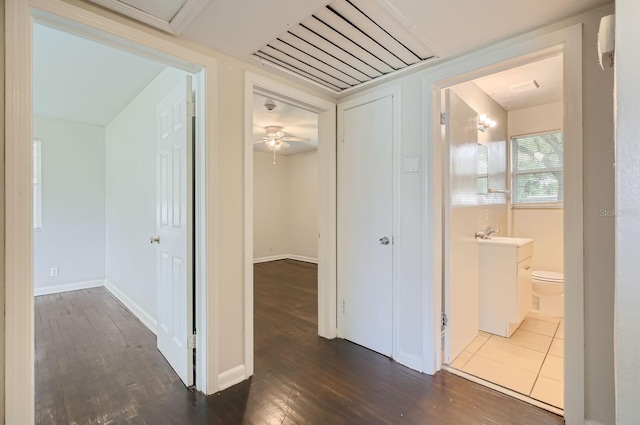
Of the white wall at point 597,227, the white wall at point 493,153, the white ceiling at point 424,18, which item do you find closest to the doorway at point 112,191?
the white ceiling at point 424,18

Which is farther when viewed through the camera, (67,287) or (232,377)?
(67,287)

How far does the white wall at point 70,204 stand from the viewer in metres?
4.10

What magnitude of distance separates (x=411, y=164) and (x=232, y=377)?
197cm

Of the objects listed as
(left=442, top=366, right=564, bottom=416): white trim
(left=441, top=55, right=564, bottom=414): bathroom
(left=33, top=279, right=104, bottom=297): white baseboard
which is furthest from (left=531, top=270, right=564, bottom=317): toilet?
(left=33, top=279, right=104, bottom=297): white baseboard

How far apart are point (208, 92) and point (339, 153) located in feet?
4.10

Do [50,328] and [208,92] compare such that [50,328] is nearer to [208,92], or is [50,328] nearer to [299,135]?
[208,92]

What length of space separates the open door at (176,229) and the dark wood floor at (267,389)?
0.75ft

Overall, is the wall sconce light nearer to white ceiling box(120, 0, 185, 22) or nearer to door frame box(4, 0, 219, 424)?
white ceiling box(120, 0, 185, 22)

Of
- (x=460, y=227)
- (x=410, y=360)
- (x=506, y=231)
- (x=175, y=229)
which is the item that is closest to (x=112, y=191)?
(x=175, y=229)

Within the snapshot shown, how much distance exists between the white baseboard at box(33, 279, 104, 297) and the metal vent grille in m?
4.51

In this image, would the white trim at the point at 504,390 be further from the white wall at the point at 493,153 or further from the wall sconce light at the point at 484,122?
the wall sconce light at the point at 484,122

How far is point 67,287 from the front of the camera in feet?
14.0

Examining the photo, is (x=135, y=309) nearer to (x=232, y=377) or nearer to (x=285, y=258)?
(x=232, y=377)

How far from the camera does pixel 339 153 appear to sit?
8.85 ft
